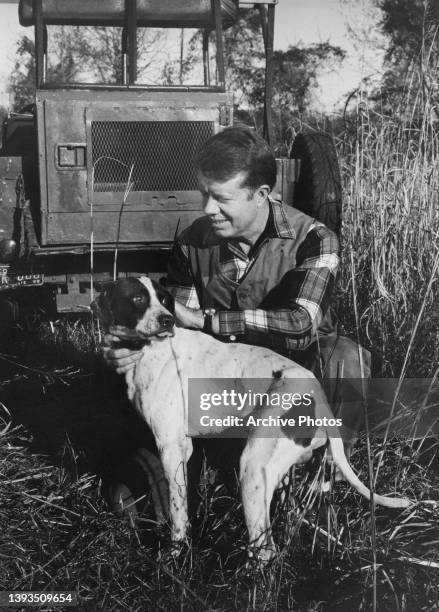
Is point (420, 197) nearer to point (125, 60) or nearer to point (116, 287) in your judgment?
point (116, 287)

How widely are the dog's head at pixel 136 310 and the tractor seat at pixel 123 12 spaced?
272 centimetres

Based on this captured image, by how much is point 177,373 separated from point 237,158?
63 cm

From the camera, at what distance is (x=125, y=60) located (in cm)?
461

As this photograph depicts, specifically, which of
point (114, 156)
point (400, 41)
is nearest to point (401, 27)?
point (400, 41)

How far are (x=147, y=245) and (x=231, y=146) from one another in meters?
1.90

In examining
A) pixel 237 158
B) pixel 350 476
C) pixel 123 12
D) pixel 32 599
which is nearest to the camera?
pixel 32 599

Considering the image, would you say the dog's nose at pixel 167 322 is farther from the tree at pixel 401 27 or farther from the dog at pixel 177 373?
the tree at pixel 401 27

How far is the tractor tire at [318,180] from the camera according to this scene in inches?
143

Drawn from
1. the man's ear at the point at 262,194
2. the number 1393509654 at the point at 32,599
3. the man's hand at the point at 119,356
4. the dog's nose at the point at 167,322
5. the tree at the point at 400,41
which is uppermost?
the tree at the point at 400,41

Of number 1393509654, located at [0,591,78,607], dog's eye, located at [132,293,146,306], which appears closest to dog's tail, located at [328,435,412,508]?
dog's eye, located at [132,293,146,306]

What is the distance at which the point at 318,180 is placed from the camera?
12.9 feet

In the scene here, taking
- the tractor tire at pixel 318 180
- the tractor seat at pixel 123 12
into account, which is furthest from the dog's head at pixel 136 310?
the tractor seat at pixel 123 12

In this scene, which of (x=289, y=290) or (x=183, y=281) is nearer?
(x=289, y=290)

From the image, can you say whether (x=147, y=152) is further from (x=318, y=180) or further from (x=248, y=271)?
(x=248, y=271)
